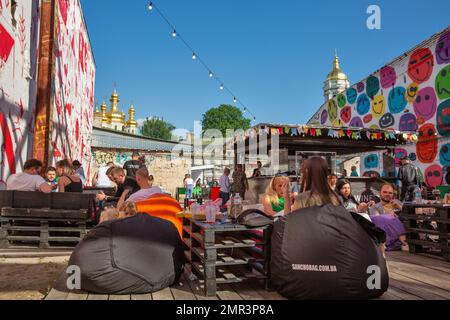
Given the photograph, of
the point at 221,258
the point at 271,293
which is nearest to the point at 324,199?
the point at 271,293

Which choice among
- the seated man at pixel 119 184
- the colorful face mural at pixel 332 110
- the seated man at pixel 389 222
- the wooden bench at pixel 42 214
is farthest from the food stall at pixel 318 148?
the wooden bench at pixel 42 214

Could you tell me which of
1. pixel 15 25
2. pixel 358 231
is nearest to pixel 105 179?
pixel 15 25

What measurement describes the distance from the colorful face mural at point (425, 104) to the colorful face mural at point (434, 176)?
210 centimetres

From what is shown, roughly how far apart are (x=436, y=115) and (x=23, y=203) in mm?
14469

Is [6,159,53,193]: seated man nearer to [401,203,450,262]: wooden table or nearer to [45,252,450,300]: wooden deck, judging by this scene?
[45,252,450,300]: wooden deck

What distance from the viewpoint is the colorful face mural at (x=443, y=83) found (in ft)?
42.3

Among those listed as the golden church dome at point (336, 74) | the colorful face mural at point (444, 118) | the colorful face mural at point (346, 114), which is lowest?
the colorful face mural at point (444, 118)

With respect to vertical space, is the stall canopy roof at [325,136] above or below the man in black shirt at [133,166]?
above

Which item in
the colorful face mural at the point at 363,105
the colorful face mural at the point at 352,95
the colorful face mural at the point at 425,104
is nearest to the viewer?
the colorful face mural at the point at 425,104

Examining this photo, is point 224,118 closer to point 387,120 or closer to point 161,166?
point 161,166

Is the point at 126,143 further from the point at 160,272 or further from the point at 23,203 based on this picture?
the point at 160,272

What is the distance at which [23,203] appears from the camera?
5.30 meters

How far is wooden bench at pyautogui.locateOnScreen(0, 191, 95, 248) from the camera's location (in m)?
5.20

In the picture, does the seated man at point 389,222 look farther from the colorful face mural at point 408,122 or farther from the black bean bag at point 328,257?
Answer: the colorful face mural at point 408,122
